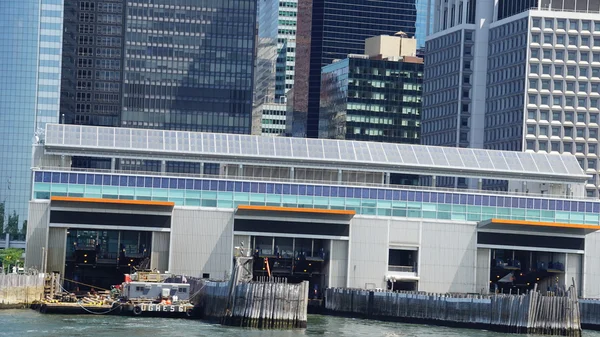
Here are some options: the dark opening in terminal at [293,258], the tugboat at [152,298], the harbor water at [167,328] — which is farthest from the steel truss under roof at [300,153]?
the harbor water at [167,328]

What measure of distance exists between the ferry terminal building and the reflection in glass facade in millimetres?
106

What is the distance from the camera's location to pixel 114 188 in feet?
491

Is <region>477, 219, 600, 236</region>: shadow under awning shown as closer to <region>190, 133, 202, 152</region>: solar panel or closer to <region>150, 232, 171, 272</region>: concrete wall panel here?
<region>190, 133, 202, 152</region>: solar panel

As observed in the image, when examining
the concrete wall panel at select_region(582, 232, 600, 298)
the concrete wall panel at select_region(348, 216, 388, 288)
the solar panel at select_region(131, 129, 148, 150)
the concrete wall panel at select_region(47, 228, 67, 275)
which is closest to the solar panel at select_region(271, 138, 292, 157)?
the concrete wall panel at select_region(348, 216, 388, 288)

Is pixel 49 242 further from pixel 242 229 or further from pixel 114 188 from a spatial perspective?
pixel 242 229

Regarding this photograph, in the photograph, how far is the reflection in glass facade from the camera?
490 feet

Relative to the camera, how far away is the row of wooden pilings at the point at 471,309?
12575 centimetres

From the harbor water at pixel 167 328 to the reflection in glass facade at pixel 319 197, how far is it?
19.4 metres

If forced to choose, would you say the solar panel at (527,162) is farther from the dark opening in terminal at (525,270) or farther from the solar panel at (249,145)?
the solar panel at (249,145)

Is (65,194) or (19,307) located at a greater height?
(65,194)

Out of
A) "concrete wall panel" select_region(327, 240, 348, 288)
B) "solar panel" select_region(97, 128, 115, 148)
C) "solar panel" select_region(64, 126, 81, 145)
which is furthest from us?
"solar panel" select_region(97, 128, 115, 148)

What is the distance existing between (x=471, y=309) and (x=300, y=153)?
114 ft

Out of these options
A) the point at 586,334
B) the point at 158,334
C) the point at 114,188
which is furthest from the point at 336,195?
the point at 158,334

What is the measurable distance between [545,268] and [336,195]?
24879mm
